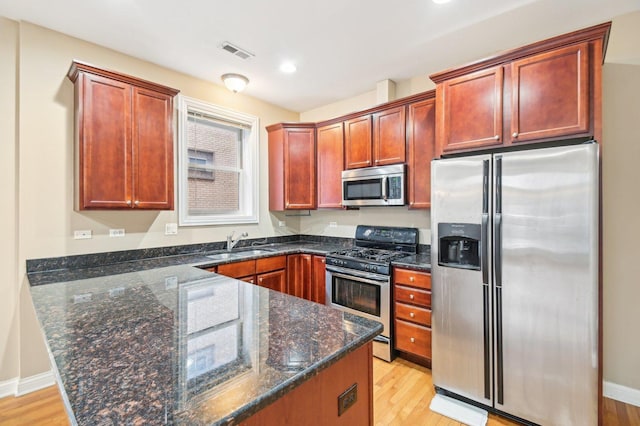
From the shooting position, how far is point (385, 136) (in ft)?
10.6

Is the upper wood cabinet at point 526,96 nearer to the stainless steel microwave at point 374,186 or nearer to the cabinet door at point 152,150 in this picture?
the stainless steel microwave at point 374,186

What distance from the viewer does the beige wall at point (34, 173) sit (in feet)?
7.55

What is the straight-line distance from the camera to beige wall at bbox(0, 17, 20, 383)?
2.28m

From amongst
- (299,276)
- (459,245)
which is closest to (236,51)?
(299,276)

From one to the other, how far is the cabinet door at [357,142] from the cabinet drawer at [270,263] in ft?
4.47

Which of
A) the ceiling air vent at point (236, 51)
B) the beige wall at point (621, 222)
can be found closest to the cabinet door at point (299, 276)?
the ceiling air vent at point (236, 51)

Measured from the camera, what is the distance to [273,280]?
3373 millimetres

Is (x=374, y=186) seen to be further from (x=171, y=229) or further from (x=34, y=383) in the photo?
(x=34, y=383)

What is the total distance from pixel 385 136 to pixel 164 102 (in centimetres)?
221

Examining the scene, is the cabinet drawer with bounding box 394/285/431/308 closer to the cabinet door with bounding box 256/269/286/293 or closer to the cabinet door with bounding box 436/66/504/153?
the cabinet door with bounding box 436/66/504/153

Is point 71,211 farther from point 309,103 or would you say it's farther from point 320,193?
point 309,103

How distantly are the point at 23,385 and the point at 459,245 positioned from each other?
11.6 ft

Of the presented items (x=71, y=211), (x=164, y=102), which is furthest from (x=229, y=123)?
(x=71, y=211)

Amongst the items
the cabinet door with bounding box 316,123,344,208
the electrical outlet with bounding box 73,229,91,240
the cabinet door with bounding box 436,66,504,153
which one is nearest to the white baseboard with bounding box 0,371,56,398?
the electrical outlet with bounding box 73,229,91,240
